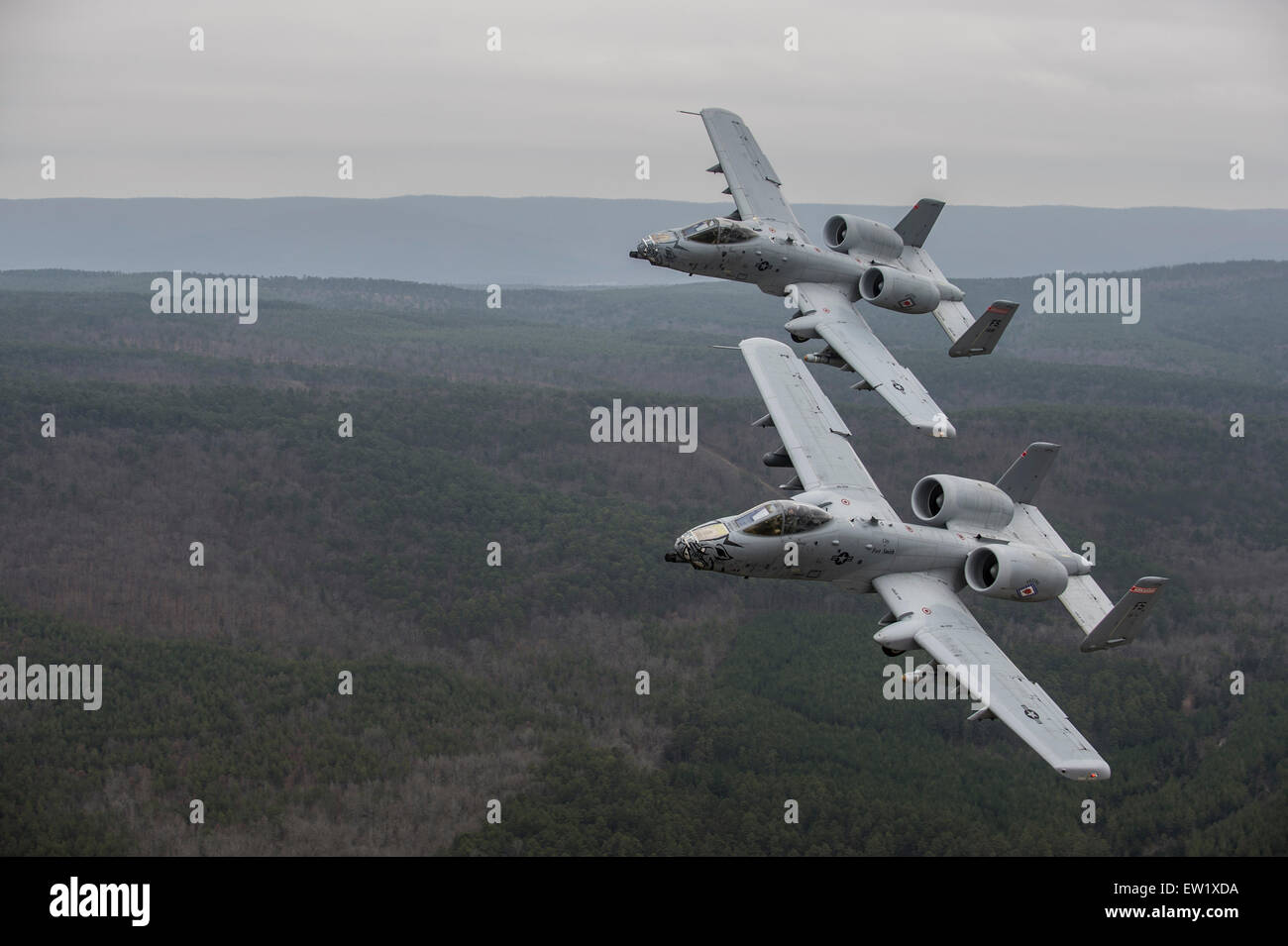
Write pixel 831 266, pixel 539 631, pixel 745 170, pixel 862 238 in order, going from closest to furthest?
1. pixel 831 266
2. pixel 862 238
3. pixel 745 170
4. pixel 539 631

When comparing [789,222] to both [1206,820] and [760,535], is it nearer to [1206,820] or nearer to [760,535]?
[760,535]

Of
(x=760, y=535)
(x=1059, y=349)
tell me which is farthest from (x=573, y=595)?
(x=1059, y=349)

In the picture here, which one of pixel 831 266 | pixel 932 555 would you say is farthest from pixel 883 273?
pixel 932 555

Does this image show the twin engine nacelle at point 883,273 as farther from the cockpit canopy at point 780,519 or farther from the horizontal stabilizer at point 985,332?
the cockpit canopy at point 780,519

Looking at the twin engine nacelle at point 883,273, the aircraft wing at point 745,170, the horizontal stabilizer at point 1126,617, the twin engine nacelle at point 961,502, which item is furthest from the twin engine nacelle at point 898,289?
the horizontal stabilizer at point 1126,617

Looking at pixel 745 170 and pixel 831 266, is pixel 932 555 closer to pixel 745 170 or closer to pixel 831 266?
pixel 831 266
